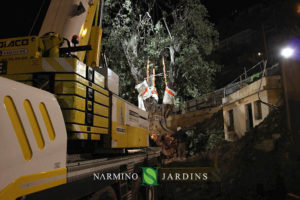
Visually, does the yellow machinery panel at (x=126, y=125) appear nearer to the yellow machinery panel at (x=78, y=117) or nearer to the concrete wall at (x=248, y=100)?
the yellow machinery panel at (x=78, y=117)

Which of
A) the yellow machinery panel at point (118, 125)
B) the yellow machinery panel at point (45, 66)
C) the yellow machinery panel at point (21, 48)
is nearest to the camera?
the yellow machinery panel at point (45, 66)

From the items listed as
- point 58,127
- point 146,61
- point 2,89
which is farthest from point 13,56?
point 146,61

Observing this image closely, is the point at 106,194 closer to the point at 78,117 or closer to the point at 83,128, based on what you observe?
the point at 83,128

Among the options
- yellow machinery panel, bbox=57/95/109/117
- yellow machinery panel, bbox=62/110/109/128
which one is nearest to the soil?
yellow machinery panel, bbox=62/110/109/128

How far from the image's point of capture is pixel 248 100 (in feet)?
50.2

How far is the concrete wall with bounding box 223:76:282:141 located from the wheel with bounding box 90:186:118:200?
1054cm

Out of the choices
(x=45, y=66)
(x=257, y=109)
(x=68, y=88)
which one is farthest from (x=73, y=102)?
(x=257, y=109)

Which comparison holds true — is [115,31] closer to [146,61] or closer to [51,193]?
[146,61]

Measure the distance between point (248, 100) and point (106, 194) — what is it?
12.6 m

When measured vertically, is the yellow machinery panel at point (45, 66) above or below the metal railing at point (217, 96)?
below

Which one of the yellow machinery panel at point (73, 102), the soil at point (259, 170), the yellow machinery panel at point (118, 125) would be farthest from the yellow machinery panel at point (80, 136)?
the soil at point (259, 170)

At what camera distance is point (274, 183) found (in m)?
9.36

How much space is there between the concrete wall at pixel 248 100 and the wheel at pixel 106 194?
34.6 feet

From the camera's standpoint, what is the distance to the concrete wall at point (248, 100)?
13055 mm
